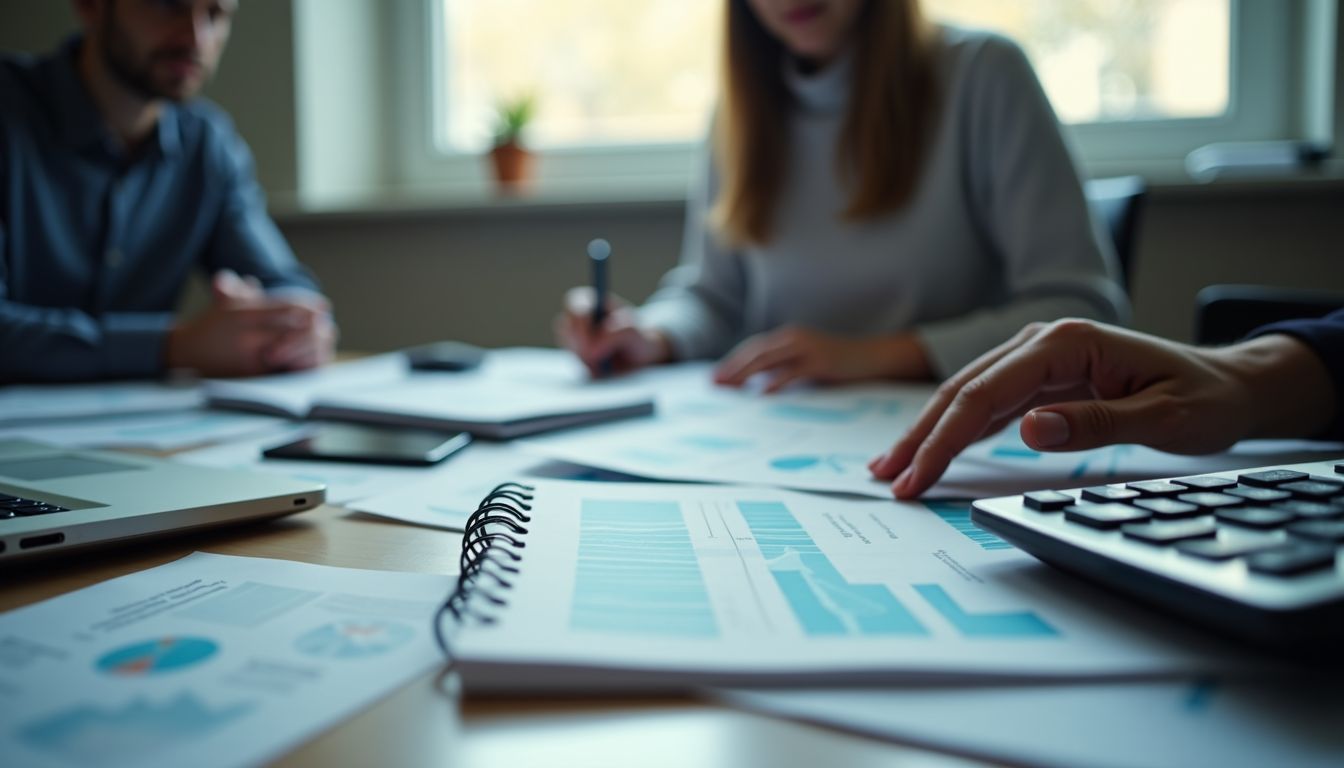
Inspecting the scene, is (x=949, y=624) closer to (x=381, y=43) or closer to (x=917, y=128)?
(x=917, y=128)

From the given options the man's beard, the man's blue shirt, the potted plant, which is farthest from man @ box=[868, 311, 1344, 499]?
the potted plant

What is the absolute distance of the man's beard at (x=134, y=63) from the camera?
1366 millimetres

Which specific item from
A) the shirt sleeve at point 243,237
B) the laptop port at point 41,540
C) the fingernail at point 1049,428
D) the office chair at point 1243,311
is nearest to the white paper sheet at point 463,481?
the laptop port at point 41,540

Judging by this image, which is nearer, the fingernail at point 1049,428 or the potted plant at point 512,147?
the fingernail at point 1049,428

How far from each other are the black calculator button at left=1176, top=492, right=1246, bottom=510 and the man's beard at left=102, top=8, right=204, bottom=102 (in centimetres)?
154

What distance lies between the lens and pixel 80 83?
4.58 feet

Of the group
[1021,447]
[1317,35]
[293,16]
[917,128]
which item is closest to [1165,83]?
[1317,35]

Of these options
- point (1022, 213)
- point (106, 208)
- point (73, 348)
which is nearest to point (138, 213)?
point (106, 208)

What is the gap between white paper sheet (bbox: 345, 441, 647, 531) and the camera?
0.49 meters

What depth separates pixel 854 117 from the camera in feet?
3.87

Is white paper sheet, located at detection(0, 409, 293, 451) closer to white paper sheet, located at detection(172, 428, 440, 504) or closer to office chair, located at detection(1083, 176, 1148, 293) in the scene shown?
white paper sheet, located at detection(172, 428, 440, 504)

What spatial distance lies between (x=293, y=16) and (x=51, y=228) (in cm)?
80

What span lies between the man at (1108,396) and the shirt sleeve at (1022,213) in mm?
378

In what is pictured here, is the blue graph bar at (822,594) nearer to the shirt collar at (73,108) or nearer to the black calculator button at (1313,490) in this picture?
the black calculator button at (1313,490)
